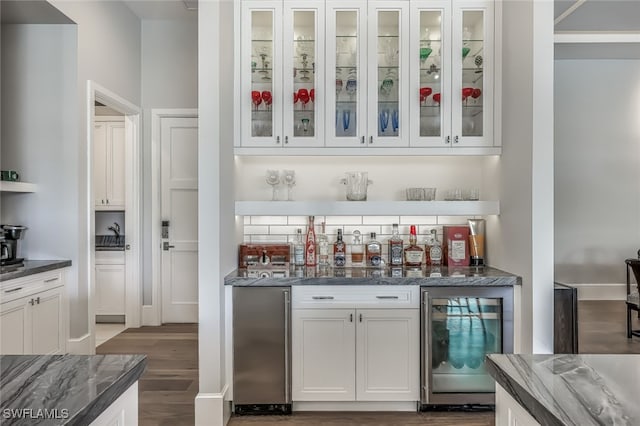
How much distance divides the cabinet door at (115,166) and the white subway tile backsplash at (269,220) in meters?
2.53

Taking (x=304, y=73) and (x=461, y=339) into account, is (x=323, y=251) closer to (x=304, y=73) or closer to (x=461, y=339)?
(x=461, y=339)

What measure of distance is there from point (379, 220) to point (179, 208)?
8.39ft

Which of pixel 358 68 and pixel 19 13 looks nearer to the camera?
pixel 358 68

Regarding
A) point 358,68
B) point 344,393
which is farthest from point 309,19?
point 344,393

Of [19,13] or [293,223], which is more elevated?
[19,13]

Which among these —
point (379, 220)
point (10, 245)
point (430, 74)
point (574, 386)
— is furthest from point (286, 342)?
point (10, 245)

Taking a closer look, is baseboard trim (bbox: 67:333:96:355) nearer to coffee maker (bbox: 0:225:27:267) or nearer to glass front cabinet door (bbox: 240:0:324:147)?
coffee maker (bbox: 0:225:27:267)

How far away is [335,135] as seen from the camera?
9.49 ft

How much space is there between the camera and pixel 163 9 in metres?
4.30

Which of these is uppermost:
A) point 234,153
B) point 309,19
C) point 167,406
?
point 309,19

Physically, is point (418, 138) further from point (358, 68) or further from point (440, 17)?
point (440, 17)

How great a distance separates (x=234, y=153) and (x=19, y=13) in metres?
2.11

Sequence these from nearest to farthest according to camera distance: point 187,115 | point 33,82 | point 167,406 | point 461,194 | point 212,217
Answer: point 212,217
point 167,406
point 461,194
point 33,82
point 187,115

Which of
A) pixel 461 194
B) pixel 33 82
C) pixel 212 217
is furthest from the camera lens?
pixel 33 82
